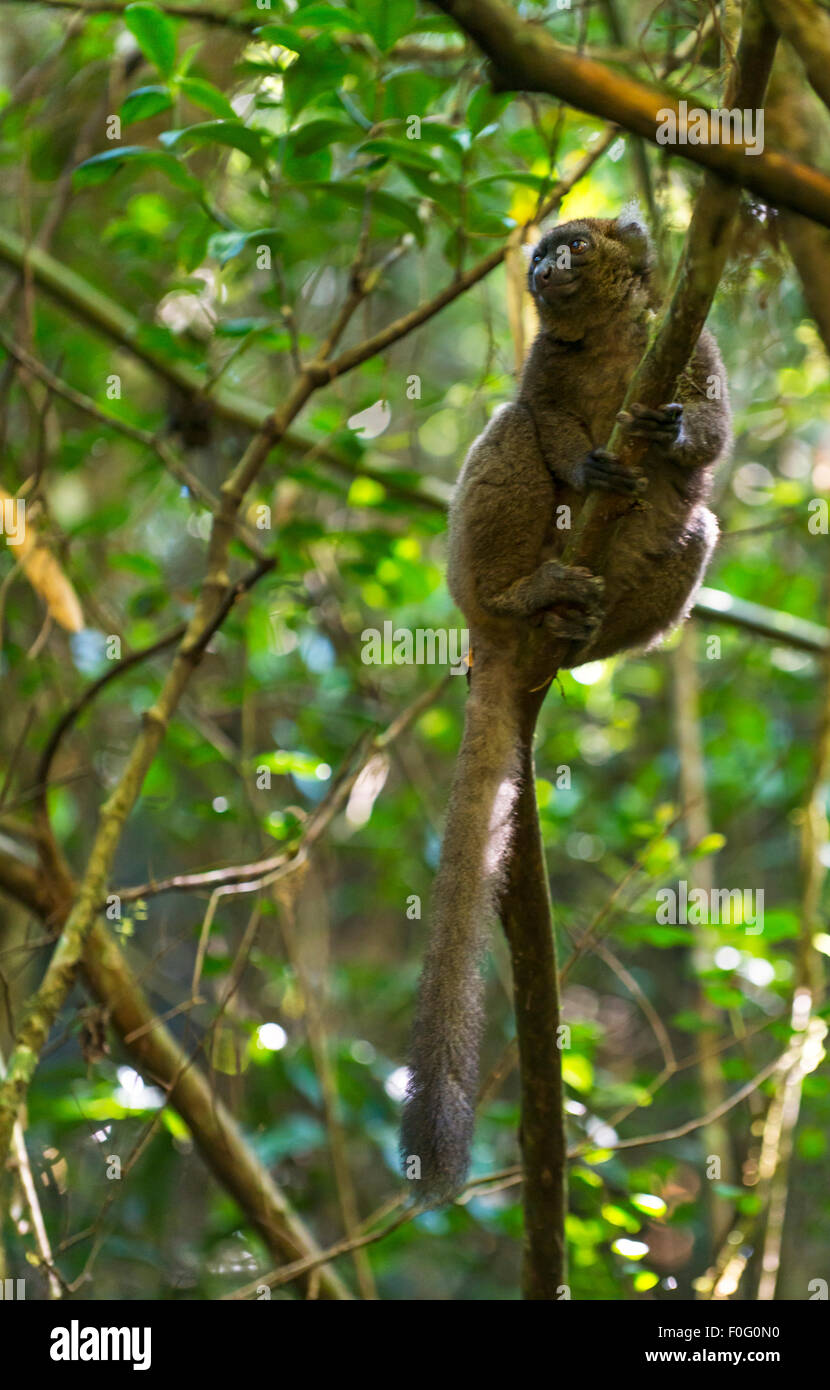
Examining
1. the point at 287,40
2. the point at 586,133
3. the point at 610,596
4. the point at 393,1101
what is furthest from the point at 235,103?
the point at 393,1101

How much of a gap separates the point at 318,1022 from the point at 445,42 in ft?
15.3

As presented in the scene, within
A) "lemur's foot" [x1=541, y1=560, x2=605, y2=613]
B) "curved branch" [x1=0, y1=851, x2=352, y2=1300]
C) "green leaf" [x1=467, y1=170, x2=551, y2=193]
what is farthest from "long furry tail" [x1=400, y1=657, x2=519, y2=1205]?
"green leaf" [x1=467, y1=170, x2=551, y2=193]

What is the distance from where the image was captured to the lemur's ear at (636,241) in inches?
166

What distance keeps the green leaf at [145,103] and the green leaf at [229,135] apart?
144 millimetres

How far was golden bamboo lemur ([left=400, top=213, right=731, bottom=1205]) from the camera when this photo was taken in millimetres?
3723

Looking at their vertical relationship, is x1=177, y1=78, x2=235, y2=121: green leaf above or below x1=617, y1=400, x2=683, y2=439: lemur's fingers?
above

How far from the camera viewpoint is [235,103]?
19.6 ft

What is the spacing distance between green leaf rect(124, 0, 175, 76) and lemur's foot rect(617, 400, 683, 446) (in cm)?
208

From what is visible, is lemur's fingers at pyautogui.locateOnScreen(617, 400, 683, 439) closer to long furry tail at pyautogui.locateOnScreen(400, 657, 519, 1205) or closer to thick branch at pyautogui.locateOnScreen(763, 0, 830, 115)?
long furry tail at pyautogui.locateOnScreen(400, 657, 519, 1205)

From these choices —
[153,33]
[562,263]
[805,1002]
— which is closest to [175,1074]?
[805,1002]

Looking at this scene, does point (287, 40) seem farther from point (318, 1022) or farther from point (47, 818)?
point (318, 1022)

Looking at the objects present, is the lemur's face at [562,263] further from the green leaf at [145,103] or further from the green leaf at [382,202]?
the green leaf at [145,103]
